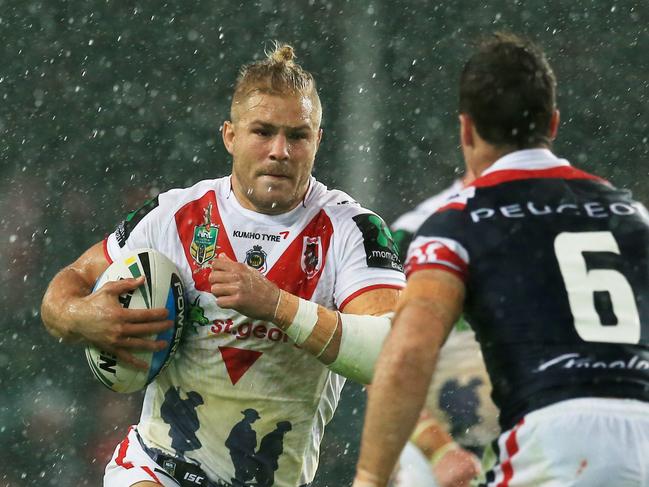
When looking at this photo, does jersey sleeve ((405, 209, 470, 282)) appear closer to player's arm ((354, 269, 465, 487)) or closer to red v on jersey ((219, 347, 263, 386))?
player's arm ((354, 269, 465, 487))

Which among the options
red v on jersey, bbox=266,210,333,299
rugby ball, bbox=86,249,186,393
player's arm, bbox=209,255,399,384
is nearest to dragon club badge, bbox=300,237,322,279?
red v on jersey, bbox=266,210,333,299

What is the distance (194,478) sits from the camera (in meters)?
4.17

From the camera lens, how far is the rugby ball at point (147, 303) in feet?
13.4

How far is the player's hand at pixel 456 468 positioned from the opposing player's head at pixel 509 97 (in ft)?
2.70

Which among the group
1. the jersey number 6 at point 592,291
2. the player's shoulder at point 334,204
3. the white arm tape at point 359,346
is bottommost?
the jersey number 6 at point 592,291

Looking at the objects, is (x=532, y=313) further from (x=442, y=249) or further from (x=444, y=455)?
(x=444, y=455)

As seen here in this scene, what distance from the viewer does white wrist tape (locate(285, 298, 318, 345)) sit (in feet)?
12.6

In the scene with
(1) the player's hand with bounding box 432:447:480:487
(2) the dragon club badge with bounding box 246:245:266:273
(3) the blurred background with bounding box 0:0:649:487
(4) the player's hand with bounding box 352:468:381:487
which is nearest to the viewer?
(4) the player's hand with bounding box 352:468:381:487

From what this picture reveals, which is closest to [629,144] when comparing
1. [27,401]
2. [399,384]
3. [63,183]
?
[63,183]

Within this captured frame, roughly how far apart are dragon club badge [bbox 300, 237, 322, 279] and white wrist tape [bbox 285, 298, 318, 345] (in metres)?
0.36

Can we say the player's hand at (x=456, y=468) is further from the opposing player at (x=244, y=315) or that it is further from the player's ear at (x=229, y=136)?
the player's ear at (x=229, y=136)

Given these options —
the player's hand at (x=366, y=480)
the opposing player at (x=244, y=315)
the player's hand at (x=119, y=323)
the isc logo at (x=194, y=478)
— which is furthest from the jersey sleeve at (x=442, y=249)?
the isc logo at (x=194, y=478)

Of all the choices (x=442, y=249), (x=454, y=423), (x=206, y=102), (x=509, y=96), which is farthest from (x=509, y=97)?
(x=206, y=102)

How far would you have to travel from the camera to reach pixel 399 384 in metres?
2.67
